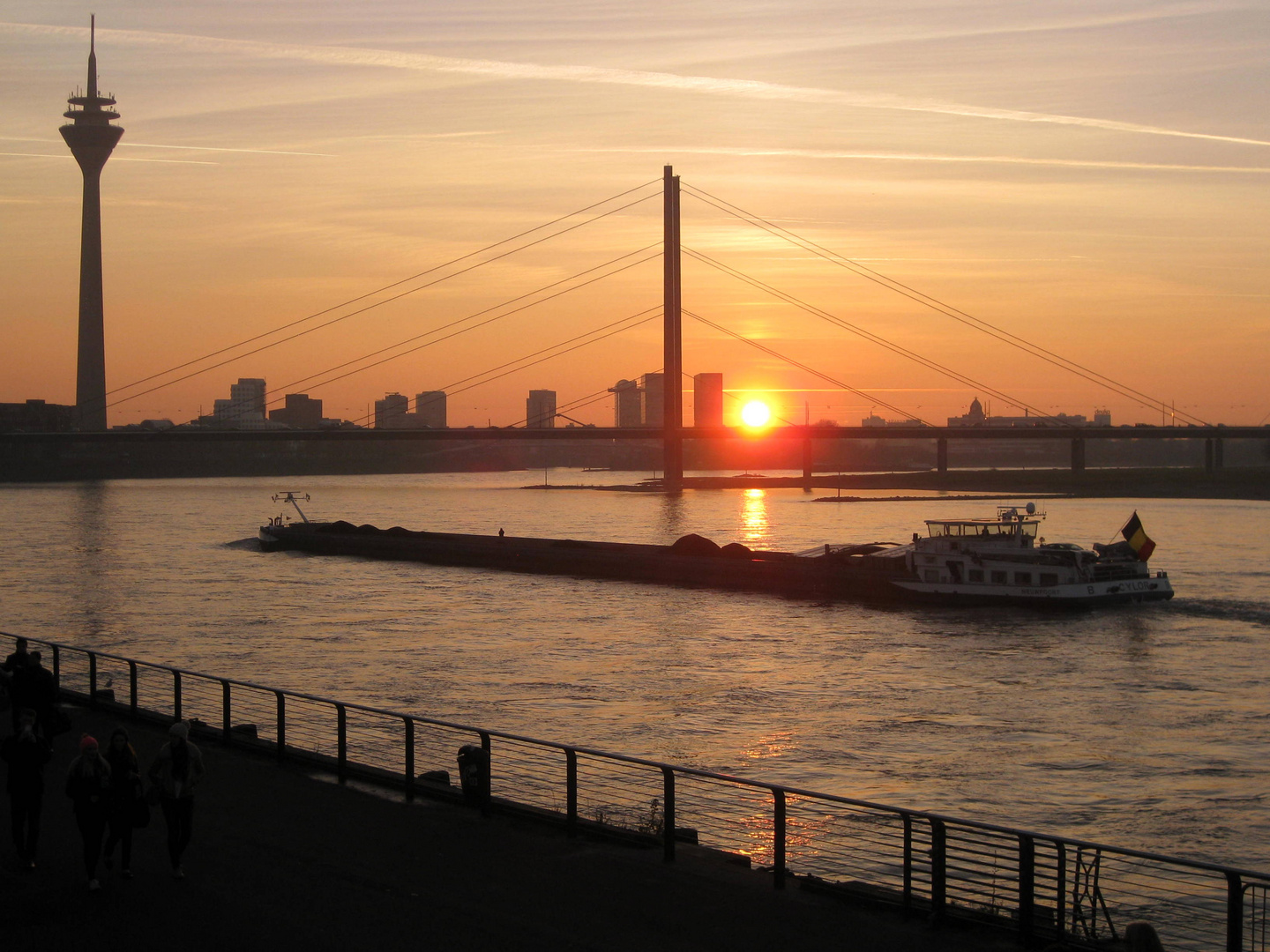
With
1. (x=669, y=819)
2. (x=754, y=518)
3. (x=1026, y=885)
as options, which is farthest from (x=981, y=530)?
(x=754, y=518)

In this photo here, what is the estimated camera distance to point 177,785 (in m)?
8.83

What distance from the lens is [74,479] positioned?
589ft

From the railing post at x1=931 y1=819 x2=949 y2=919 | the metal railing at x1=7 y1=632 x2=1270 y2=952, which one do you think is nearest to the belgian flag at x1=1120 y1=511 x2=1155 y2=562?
the metal railing at x1=7 y1=632 x2=1270 y2=952

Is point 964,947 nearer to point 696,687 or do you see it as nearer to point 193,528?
point 696,687

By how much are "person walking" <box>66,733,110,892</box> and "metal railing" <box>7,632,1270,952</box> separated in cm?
275

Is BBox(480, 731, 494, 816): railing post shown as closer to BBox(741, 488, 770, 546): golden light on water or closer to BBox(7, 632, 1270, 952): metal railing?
BBox(7, 632, 1270, 952): metal railing

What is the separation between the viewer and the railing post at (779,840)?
860 centimetres

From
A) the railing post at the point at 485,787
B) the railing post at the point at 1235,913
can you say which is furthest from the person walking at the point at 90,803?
the railing post at the point at 1235,913

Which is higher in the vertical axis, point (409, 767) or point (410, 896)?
point (409, 767)

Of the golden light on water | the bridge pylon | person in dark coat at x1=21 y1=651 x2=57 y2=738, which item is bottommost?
the golden light on water

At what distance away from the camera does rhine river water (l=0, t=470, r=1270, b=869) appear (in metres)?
17.8

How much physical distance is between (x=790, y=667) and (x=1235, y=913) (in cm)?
2260

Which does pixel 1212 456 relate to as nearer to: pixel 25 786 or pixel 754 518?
pixel 754 518

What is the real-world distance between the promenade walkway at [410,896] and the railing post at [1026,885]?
18 cm
